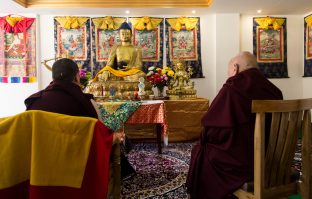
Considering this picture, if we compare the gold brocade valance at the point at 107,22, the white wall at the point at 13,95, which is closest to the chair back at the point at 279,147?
the gold brocade valance at the point at 107,22

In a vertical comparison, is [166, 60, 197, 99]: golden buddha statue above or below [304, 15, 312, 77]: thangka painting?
below

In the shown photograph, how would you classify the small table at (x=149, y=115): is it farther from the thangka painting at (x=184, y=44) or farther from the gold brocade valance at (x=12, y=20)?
the gold brocade valance at (x=12, y=20)

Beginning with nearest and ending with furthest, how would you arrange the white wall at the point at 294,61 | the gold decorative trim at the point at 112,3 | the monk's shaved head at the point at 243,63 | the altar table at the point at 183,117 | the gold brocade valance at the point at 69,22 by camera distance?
the monk's shaved head at the point at 243,63 → the altar table at the point at 183,117 → the gold decorative trim at the point at 112,3 → the gold brocade valance at the point at 69,22 → the white wall at the point at 294,61

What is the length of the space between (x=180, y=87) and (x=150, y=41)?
56.9 inches

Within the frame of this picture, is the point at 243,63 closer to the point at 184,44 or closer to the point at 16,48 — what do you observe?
the point at 184,44

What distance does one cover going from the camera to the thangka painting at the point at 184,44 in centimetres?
541

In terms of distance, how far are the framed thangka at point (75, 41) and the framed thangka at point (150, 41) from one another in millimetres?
984

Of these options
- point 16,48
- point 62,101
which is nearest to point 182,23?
point 16,48

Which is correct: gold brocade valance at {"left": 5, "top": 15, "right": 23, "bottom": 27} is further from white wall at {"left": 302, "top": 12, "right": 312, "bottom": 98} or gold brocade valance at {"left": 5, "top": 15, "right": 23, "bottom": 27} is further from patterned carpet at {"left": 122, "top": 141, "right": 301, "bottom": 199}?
white wall at {"left": 302, "top": 12, "right": 312, "bottom": 98}

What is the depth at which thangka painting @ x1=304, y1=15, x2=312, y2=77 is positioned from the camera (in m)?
5.26

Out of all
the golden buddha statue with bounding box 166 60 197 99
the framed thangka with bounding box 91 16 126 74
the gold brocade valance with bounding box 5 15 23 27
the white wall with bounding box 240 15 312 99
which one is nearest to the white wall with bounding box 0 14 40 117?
the gold brocade valance with bounding box 5 15 23 27

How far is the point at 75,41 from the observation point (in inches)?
210

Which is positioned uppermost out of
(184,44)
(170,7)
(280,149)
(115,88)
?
(170,7)

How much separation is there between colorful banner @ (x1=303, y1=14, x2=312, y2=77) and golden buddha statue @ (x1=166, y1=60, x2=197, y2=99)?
264 cm
